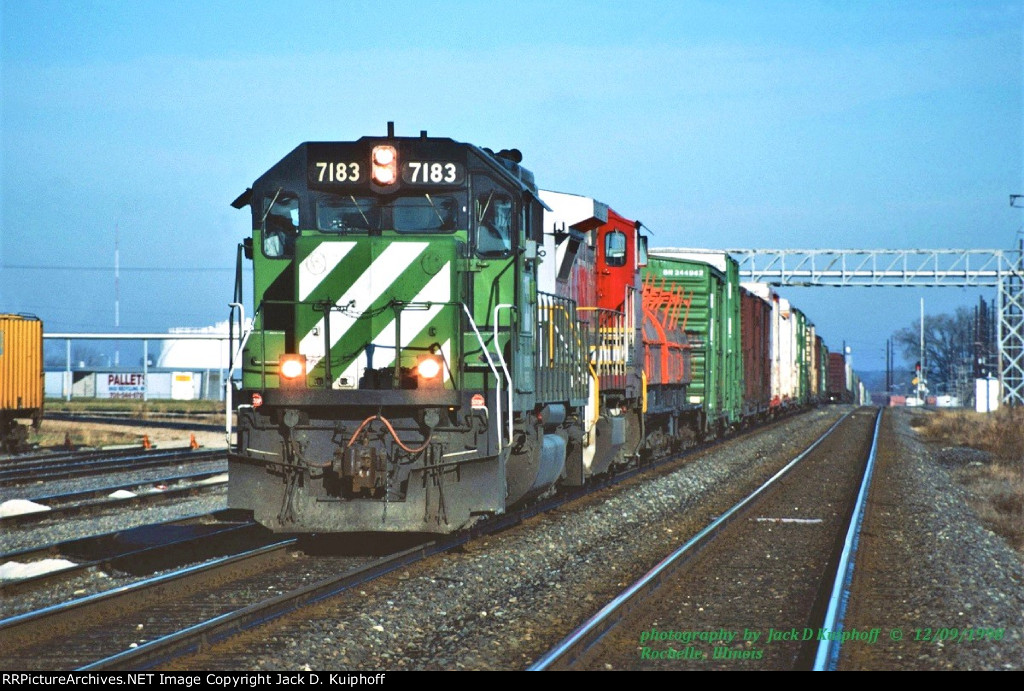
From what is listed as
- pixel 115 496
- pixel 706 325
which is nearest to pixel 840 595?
pixel 115 496

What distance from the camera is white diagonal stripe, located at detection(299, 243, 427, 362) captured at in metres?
9.58

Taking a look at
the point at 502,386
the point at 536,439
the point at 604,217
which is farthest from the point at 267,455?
the point at 604,217

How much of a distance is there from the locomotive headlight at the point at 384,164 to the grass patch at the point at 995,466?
692 centimetres

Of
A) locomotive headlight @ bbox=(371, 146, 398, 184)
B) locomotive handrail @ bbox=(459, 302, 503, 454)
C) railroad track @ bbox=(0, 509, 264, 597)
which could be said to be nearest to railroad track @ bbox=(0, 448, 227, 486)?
railroad track @ bbox=(0, 509, 264, 597)

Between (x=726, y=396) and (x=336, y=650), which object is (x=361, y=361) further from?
(x=726, y=396)

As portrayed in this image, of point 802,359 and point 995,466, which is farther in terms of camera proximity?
point 802,359

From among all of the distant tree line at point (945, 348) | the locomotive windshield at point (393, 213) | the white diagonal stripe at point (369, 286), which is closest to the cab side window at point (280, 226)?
the locomotive windshield at point (393, 213)

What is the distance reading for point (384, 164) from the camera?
31.4 feet

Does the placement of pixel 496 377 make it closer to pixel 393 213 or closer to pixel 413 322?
pixel 413 322

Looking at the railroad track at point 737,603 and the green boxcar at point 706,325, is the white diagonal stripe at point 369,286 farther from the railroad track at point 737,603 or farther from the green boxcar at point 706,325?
the green boxcar at point 706,325

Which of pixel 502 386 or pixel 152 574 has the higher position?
pixel 502 386

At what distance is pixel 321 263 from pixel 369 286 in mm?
453
